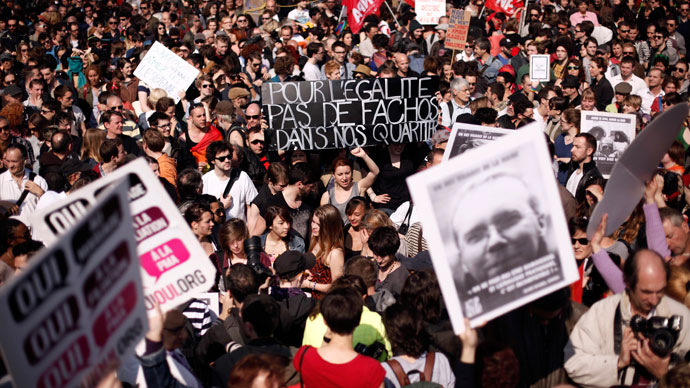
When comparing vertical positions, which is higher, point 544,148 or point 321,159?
point 544,148

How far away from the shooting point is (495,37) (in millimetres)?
15633

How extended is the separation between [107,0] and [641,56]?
14.8 m

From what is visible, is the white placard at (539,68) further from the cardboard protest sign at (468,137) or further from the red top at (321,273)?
the red top at (321,273)

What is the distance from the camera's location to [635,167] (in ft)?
14.0

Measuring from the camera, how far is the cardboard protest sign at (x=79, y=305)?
239 cm

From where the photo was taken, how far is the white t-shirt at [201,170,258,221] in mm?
7430

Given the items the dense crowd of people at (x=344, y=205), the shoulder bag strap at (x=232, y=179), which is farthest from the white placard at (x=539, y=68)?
the shoulder bag strap at (x=232, y=179)

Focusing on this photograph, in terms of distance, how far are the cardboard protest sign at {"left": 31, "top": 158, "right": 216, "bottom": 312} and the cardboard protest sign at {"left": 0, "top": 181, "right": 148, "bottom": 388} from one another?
0.86 m

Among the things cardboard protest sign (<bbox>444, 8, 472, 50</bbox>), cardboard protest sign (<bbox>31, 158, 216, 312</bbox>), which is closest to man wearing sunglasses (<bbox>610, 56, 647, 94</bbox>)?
cardboard protest sign (<bbox>444, 8, 472, 50</bbox>)

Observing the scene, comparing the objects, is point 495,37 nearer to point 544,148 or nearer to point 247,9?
point 247,9

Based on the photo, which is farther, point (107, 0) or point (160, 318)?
point (107, 0)

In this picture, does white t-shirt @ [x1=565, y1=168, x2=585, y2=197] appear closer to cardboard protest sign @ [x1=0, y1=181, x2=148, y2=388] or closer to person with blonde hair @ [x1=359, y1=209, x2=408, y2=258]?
person with blonde hair @ [x1=359, y1=209, x2=408, y2=258]

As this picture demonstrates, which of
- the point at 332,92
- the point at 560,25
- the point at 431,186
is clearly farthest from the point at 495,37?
the point at 431,186

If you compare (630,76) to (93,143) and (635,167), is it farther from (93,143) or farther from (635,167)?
(93,143)
